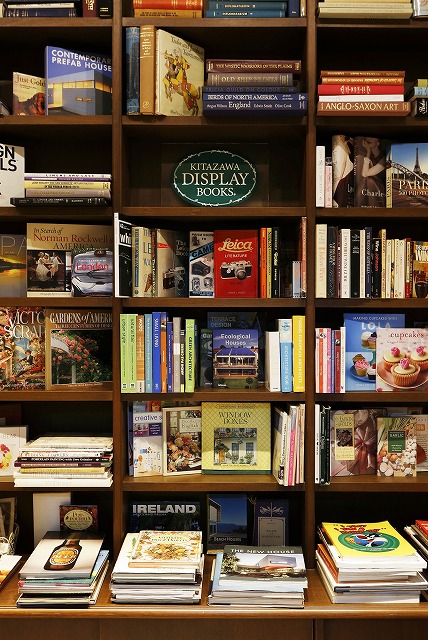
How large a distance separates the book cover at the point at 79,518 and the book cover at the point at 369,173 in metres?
1.40

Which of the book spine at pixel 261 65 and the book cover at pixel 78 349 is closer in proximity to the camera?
the book spine at pixel 261 65

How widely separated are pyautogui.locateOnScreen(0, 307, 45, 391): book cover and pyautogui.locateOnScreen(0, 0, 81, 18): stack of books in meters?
0.96

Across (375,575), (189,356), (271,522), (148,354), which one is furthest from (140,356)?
(375,575)

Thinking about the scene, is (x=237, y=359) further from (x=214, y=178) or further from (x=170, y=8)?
(x=170, y=8)

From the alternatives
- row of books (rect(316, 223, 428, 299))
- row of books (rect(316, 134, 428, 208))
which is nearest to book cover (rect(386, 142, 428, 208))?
row of books (rect(316, 134, 428, 208))

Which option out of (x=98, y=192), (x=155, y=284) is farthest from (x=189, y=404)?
(x=98, y=192)

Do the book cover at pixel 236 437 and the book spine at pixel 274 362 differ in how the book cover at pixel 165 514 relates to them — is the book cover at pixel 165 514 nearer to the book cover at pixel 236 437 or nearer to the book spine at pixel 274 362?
the book cover at pixel 236 437

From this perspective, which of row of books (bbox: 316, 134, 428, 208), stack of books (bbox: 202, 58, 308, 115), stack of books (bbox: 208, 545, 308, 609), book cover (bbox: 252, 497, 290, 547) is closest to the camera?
stack of books (bbox: 208, 545, 308, 609)

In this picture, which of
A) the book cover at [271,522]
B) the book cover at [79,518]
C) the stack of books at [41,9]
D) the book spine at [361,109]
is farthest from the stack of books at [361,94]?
the book cover at [79,518]

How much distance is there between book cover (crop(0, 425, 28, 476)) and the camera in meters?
2.07

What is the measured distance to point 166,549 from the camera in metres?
1.87

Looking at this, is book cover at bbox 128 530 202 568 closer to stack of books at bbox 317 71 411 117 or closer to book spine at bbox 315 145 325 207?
book spine at bbox 315 145 325 207

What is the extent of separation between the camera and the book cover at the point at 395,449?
203 centimetres

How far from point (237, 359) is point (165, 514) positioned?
623 millimetres
